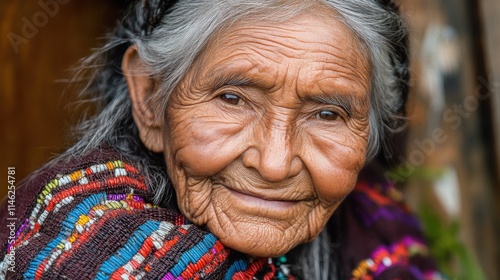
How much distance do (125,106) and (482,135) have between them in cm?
246

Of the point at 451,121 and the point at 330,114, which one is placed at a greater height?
the point at 330,114

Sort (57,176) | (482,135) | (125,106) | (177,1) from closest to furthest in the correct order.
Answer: (57,176) → (177,1) → (125,106) → (482,135)

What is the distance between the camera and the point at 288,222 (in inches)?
78.4

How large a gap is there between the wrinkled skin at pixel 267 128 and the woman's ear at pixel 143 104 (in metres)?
0.13

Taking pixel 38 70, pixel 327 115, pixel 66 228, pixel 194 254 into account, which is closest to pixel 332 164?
pixel 327 115

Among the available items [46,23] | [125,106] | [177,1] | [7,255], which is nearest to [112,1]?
[46,23]

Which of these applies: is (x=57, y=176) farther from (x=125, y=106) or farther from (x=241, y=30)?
(x=241, y=30)

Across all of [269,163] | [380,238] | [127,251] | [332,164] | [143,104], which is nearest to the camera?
[127,251]

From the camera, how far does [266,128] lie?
189 cm

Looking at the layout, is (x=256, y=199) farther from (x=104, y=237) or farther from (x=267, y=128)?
(x=104, y=237)

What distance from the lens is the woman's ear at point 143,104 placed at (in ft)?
7.02

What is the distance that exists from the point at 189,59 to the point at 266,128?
0.31m

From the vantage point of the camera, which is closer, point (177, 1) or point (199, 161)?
point (199, 161)

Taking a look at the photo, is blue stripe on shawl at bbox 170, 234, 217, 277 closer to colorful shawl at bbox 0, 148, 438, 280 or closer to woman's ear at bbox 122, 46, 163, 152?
colorful shawl at bbox 0, 148, 438, 280
